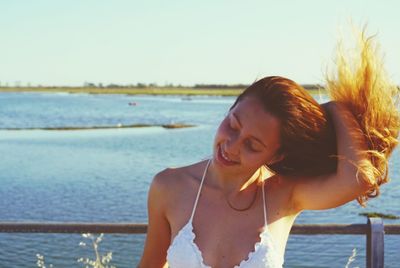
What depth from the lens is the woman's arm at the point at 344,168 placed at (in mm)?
2201

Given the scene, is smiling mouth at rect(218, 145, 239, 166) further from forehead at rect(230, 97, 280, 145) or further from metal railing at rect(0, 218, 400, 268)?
metal railing at rect(0, 218, 400, 268)

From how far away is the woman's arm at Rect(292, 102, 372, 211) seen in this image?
7.22 ft

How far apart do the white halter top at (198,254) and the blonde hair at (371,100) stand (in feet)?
1.36

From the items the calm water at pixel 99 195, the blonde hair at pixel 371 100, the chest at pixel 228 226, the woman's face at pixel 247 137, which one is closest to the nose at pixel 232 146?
the woman's face at pixel 247 137

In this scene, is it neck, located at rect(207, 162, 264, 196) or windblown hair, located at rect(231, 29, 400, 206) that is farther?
neck, located at rect(207, 162, 264, 196)

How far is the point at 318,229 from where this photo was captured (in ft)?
10.6

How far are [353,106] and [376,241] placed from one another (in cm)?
116

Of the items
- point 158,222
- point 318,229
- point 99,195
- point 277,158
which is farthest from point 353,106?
point 99,195

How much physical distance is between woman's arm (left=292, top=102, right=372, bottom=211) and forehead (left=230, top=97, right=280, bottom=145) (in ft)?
0.73

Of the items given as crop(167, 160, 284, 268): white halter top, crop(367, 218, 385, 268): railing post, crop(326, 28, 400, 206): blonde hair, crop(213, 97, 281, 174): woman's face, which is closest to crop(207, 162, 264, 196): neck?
crop(213, 97, 281, 174): woman's face

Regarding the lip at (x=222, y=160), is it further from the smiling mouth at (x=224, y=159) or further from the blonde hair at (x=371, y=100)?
the blonde hair at (x=371, y=100)

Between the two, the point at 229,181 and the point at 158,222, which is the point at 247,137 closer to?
the point at 229,181

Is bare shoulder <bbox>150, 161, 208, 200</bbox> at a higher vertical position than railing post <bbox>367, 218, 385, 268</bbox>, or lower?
higher

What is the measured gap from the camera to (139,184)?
2239cm
